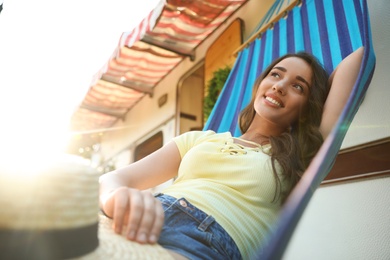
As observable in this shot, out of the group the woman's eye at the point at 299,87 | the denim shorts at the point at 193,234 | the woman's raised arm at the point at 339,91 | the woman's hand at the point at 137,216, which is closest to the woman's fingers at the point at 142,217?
the woman's hand at the point at 137,216

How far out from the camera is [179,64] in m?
4.51

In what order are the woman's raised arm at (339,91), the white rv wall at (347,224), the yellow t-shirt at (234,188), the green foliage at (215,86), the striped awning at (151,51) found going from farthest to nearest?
the striped awning at (151,51)
the green foliage at (215,86)
the white rv wall at (347,224)
the woman's raised arm at (339,91)
the yellow t-shirt at (234,188)

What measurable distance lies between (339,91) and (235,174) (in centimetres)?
52

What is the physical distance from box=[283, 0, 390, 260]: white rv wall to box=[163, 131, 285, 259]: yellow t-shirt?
57 cm

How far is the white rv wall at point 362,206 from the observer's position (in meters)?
1.46

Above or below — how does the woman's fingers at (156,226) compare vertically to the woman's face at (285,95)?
below

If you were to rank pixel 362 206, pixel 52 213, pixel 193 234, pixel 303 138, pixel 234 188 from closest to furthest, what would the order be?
pixel 52 213 < pixel 193 234 < pixel 234 188 < pixel 303 138 < pixel 362 206

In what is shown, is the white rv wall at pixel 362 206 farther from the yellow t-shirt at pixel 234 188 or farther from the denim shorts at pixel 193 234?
the denim shorts at pixel 193 234

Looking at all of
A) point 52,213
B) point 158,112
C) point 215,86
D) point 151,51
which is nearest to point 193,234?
point 52,213

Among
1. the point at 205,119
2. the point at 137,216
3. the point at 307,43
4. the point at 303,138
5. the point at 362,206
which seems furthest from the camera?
the point at 205,119

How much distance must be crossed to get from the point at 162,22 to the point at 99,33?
35.7 inches

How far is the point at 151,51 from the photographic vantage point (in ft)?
13.2

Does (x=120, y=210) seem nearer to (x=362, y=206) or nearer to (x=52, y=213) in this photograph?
(x=52, y=213)

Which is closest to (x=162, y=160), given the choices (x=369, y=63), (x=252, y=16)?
(x=369, y=63)
